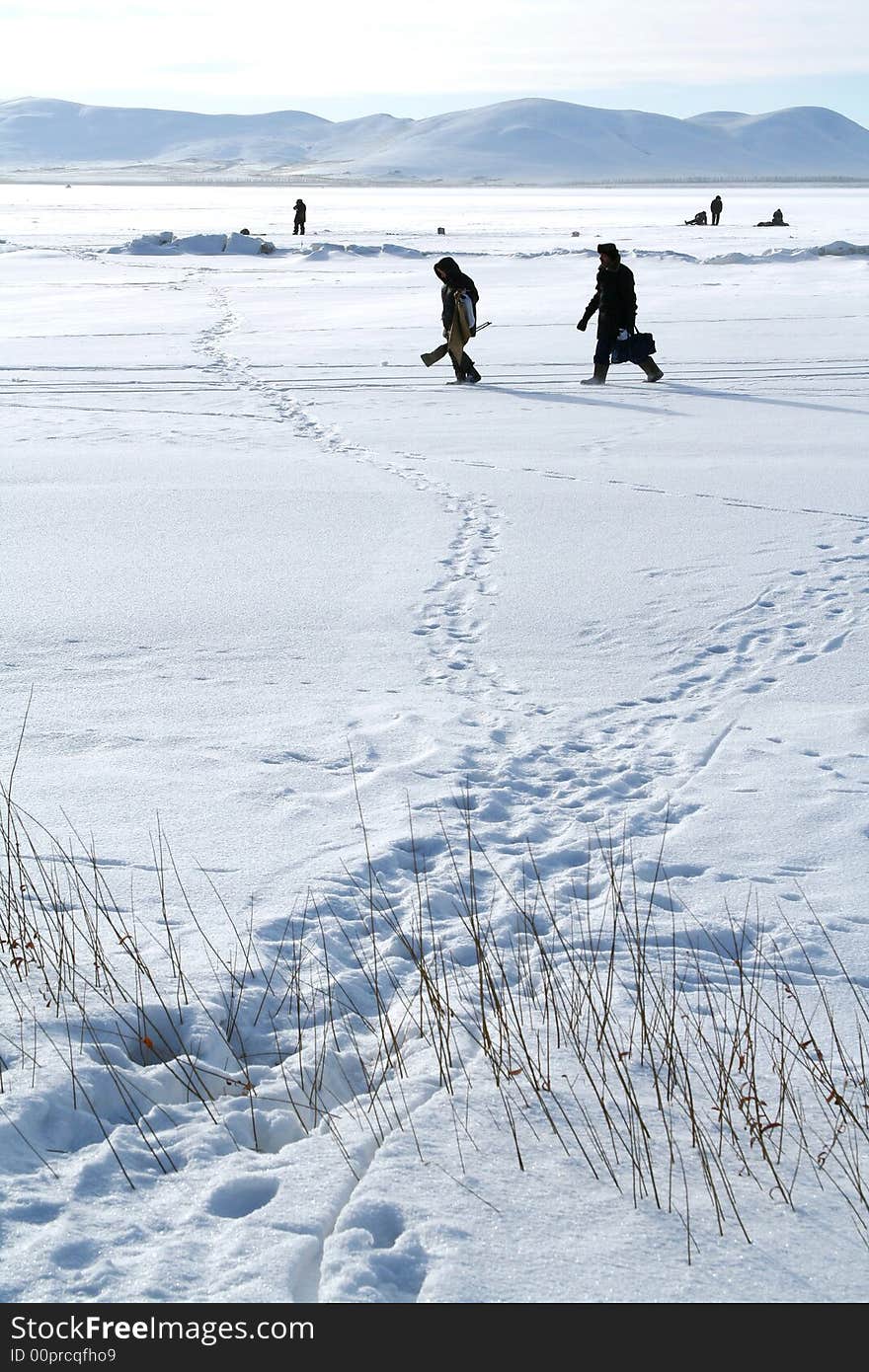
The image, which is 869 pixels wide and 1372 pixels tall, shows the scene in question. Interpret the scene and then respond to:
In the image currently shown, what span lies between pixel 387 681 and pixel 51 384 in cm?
929

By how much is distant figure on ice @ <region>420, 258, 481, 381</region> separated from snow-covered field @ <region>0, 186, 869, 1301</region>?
0.40 meters

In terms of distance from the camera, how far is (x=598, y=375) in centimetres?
1359

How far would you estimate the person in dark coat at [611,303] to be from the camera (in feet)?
41.6

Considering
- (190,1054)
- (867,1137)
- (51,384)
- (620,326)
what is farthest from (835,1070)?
(51,384)

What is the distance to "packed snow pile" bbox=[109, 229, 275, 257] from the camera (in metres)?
35.2

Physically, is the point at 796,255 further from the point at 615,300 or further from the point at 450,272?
the point at 450,272

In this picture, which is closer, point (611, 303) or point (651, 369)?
point (611, 303)

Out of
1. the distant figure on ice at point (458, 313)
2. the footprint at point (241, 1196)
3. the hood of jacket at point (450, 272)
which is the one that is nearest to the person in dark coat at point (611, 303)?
the distant figure on ice at point (458, 313)

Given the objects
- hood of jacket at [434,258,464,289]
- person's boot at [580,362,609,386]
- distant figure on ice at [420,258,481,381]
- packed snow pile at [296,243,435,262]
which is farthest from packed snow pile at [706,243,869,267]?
hood of jacket at [434,258,464,289]

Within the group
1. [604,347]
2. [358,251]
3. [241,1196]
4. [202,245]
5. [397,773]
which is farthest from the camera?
[202,245]

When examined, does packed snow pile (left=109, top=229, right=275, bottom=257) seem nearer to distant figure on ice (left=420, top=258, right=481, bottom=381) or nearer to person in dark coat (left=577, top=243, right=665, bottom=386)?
distant figure on ice (left=420, top=258, right=481, bottom=381)

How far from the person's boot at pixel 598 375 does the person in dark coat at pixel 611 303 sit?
4cm

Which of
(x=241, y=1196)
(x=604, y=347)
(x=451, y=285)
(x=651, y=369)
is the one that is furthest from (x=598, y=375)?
(x=241, y=1196)

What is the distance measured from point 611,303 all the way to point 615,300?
49 millimetres
